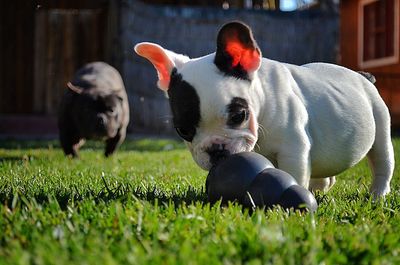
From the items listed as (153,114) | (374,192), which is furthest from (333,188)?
(153,114)

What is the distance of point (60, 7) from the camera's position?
16.4 metres

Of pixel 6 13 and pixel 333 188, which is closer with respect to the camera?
pixel 333 188

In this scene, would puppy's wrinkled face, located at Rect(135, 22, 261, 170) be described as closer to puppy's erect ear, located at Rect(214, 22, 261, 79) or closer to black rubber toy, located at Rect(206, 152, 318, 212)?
puppy's erect ear, located at Rect(214, 22, 261, 79)

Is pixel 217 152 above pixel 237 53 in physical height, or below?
below

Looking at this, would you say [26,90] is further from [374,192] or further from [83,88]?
[374,192]

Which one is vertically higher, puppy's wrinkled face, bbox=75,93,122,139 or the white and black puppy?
the white and black puppy

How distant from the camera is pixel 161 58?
3.49 meters

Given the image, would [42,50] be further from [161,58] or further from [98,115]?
[161,58]

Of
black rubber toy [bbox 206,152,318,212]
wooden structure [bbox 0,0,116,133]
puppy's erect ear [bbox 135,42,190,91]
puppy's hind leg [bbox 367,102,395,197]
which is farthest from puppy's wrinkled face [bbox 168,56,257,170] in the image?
wooden structure [bbox 0,0,116,133]

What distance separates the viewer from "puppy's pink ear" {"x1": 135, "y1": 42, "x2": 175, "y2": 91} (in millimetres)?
3456

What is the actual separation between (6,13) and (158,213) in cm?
1480

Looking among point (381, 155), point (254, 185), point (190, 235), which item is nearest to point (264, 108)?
point (254, 185)

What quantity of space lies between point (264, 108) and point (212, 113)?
383mm

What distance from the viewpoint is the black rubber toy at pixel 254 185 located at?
283cm
